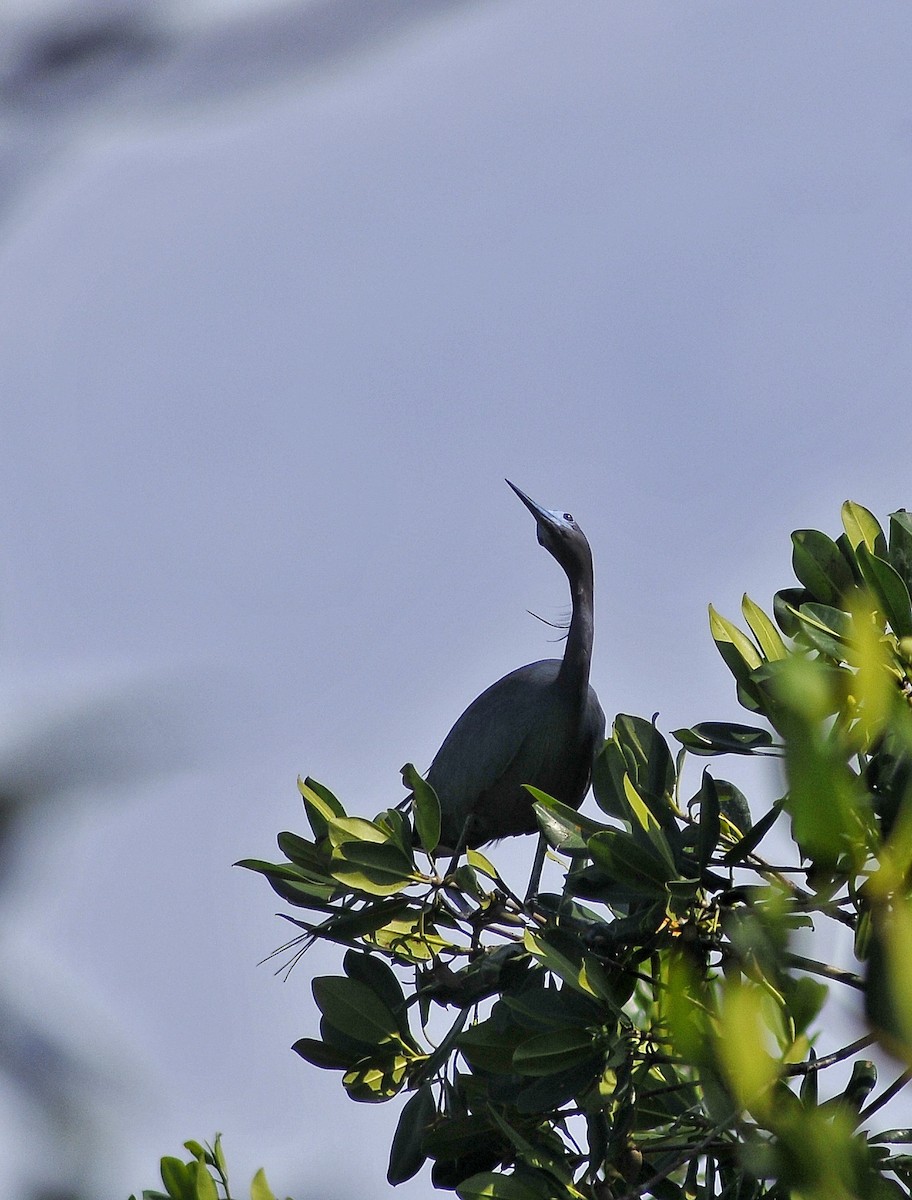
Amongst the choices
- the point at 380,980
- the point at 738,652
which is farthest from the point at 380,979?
the point at 738,652

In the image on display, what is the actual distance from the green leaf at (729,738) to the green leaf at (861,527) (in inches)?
15.4

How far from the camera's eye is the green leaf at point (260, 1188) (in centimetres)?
206

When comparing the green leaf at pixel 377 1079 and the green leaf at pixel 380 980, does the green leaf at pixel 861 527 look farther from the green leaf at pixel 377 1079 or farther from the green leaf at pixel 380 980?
the green leaf at pixel 377 1079

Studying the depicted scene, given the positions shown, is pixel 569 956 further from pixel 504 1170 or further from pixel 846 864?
pixel 846 864

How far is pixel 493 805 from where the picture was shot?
4.11 m

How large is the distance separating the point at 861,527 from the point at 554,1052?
108cm

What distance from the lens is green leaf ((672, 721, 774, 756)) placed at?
7.95ft

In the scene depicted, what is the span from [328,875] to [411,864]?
0.75ft

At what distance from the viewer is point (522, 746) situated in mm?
4012

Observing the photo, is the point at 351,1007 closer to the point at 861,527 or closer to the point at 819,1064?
the point at 819,1064

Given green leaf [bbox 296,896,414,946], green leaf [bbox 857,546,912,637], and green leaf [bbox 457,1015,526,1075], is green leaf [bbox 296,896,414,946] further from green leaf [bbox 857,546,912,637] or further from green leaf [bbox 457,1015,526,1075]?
green leaf [bbox 857,546,912,637]

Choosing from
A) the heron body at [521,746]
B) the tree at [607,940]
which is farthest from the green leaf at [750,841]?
the heron body at [521,746]

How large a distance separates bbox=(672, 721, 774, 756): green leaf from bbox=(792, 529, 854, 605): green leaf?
29 centimetres

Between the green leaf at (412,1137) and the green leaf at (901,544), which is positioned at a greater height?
the green leaf at (901,544)
